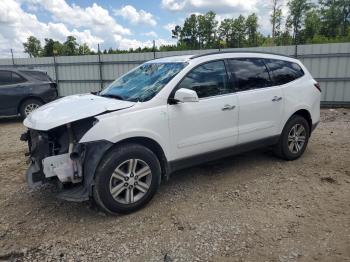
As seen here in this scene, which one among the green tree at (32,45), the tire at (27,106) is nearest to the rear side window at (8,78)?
the tire at (27,106)

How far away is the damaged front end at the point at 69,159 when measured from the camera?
3.45 m

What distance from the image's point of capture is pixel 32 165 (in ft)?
13.0

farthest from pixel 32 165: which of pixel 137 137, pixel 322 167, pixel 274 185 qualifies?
pixel 322 167

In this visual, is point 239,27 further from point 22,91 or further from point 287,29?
point 22,91

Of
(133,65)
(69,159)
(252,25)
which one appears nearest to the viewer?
(69,159)

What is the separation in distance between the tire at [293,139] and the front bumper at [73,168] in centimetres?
294

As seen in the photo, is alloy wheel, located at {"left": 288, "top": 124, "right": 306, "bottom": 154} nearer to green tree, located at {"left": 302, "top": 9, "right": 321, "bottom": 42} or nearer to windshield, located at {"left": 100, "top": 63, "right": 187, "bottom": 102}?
windshield, located at {"left": 100, "top": 63, "right": 187, "bottom": 102}

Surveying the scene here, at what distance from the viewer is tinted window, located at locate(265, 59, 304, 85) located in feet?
16.4

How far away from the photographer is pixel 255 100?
4602 mm

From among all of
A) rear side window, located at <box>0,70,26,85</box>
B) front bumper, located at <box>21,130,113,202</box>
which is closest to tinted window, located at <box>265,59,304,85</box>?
front bumper, located at <box>21,130,113,202</box>

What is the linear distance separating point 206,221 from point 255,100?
1942mm

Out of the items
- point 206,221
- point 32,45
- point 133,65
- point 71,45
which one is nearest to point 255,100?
point 206,221

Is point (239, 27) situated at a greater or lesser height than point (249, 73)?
greater

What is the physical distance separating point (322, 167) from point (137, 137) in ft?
10.1
